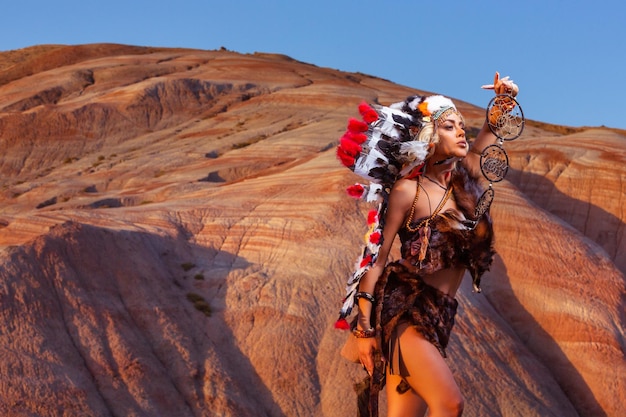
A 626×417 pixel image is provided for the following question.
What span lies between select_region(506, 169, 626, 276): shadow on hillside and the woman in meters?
16.1

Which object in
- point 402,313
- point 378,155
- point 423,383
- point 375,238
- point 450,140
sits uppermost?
point 450,140

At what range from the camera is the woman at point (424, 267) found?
574 centimetres

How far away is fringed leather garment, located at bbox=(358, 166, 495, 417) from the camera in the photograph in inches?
229

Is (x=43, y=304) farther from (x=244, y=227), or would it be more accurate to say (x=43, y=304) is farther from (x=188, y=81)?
(x=188, y=81)

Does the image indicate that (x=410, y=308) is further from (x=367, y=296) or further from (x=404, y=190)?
(x=404, y=190)

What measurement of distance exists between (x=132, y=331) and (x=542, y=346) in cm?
626

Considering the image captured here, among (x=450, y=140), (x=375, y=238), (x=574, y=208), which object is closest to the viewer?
(x=375, y=238)

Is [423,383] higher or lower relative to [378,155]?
lower

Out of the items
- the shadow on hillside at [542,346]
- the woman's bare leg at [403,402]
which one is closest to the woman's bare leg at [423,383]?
the woman's bare leg at [403,402]

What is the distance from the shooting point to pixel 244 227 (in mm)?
15203

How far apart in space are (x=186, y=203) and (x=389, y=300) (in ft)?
35.4

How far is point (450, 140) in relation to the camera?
610cm

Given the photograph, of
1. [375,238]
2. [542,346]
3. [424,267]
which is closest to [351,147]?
[375,238]

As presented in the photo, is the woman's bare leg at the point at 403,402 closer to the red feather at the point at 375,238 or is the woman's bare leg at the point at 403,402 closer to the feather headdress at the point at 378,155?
the feather headdress at the point at 378,155
